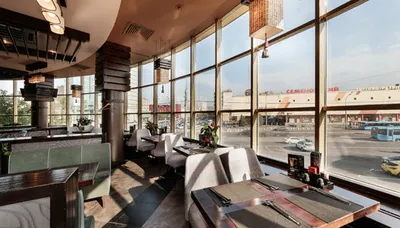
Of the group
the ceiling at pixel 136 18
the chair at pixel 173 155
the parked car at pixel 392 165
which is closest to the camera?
the parked car at pixel 392 165

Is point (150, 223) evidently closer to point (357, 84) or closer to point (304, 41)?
point (357, 84)

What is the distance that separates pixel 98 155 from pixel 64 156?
0.50 meters

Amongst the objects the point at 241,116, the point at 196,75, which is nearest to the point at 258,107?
the point at 241,116

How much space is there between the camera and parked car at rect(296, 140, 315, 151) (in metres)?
2.56

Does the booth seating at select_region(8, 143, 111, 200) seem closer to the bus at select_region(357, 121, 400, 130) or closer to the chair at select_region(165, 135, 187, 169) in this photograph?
the chair at select_region(165, 135, 187, 169)

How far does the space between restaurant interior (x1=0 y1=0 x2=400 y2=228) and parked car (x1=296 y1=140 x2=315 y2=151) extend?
0.07ft

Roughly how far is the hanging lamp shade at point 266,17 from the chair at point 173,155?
293 centimetres

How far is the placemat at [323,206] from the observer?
1209mm

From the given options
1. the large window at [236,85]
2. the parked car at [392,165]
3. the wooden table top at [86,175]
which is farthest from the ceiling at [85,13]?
the parked car at [392,165]

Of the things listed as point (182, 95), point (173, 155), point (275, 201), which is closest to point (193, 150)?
point (173, 155)

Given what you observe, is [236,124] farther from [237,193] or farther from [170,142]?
[237,193]

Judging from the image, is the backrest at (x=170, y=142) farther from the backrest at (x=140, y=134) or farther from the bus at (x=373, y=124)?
the bus at (x=373, y=124)

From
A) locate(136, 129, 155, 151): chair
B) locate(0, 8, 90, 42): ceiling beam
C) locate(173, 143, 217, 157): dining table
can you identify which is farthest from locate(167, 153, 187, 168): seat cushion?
locate(0, 8, 90, 42): ceiling beam

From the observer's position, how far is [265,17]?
1.71 m
